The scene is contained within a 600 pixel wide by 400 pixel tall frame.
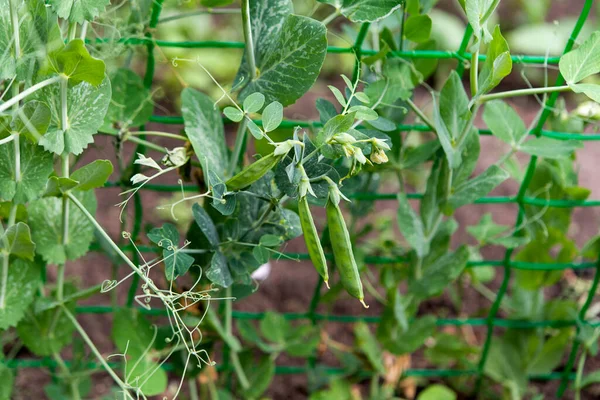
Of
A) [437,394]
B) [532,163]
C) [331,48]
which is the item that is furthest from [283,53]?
[437,394]

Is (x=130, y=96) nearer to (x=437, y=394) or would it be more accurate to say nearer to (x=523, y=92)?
(x=523, y=92)

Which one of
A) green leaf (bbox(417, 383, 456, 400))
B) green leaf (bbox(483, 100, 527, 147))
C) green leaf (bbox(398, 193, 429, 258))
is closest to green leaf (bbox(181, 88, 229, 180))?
green leaf (bbox(398, 193, 429, 258))

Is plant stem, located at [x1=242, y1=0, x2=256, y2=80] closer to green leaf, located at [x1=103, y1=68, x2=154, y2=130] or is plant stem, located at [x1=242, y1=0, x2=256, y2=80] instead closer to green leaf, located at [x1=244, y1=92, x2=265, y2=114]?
green leaf, located at [x1=244, y1=92, x2=265, y2=114]

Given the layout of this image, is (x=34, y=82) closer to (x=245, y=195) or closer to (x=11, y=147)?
(x=11, y=147)

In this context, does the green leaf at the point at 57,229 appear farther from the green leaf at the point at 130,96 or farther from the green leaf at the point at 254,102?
the green leaf at the point at 254,102

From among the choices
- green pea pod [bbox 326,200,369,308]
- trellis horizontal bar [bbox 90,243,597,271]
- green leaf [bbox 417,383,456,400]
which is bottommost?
green leaf [bbox 417,383,456,400]

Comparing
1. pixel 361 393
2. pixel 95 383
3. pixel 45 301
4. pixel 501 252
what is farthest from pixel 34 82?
pixel 501 252
